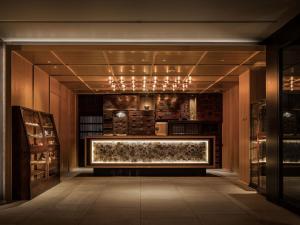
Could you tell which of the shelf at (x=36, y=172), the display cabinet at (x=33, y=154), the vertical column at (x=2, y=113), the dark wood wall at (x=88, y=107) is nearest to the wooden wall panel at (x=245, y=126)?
the display cabinet at (x=33, y=154)

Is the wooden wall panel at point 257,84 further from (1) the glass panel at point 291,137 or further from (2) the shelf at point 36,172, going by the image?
(2) the shelf at point 36,172

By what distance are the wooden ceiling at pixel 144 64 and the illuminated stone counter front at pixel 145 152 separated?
6.36ft

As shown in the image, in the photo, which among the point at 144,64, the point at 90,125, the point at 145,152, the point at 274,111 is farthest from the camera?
the point at 90,125

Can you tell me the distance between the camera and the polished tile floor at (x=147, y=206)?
7.52 metres

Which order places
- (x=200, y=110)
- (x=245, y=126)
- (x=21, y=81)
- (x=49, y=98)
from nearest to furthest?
1. (x=21, y=81)
2. (x=245, y=126)
3. (x=49, y=98)
4. (x=200, y=110)

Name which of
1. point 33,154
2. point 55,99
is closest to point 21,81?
point 33,154

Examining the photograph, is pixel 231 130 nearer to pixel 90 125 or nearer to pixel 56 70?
pixel 90 125

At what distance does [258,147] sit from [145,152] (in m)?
4.75

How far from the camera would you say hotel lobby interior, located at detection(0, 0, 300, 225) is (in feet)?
25.2

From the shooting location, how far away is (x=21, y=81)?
34.5 ft

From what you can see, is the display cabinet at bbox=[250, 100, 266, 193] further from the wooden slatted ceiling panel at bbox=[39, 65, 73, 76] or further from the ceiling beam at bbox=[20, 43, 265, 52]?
the wooden slatted ceiling panel at bbox=[39, 65, 73, 76]

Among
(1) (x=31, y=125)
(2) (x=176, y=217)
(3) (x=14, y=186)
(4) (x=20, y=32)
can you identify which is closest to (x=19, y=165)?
(3) (x=14, y=186)

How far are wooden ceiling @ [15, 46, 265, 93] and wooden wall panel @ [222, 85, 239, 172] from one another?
756 mm

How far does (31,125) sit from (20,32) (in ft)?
8.27
